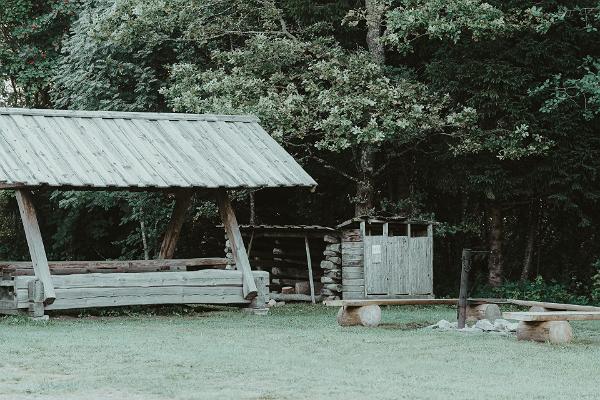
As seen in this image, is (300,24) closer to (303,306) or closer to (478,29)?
(478,29)

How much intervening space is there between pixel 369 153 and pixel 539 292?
5.17m

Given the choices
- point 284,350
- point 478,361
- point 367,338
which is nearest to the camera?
point 478,361

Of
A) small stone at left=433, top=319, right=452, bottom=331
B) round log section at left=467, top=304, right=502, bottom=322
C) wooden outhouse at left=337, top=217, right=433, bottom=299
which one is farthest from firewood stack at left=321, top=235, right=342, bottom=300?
small stone at left=433, top=319, right=452, bottom=331

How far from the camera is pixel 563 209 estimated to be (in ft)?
82.5

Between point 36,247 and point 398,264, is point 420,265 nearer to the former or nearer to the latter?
point 398,264

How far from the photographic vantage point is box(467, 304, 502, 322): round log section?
18.3 metres

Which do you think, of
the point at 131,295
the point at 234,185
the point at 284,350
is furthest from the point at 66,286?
the point at 284,350

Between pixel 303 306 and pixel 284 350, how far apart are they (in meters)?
9.75

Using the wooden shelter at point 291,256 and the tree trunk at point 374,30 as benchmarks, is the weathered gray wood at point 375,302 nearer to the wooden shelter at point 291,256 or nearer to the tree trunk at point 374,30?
the wooden shelter at point 291,256

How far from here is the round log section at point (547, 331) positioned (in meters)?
15.1

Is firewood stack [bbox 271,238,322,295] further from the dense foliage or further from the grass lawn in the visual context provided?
the grass lawn

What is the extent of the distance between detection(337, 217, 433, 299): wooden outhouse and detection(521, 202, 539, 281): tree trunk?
10.3 feet

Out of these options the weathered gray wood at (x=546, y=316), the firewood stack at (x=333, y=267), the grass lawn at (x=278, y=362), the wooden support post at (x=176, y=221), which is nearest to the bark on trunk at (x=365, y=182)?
the firewood stack at (x=333, y=267)

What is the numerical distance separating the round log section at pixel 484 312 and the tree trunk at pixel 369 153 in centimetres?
694
